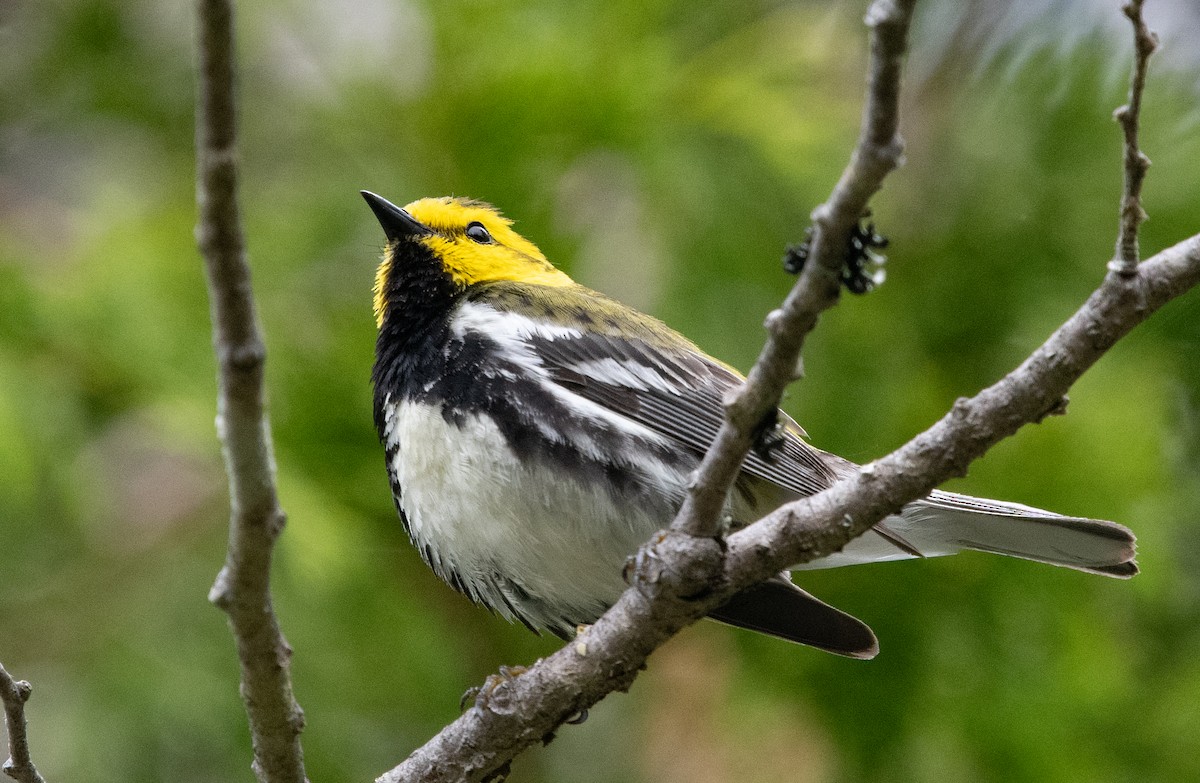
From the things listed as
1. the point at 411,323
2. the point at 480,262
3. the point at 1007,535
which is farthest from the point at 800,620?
the point at 480,262

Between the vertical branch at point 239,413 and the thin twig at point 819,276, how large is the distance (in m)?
0.67

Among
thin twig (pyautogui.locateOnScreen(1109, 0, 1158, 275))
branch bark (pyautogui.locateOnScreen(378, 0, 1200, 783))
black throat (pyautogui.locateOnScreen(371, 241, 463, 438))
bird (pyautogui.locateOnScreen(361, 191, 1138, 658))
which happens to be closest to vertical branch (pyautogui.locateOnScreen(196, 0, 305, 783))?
branch bark (pyautogui.locateOnScreen(378, 0, 1200, 783))

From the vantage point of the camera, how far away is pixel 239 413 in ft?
5.13

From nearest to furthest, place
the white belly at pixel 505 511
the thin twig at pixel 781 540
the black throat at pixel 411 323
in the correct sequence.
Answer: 1. the thin twig at pixel 781 540
2. the white belly at pixel 505 511
3. the black throat at pixel 411 323

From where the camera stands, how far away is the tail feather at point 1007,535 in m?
2.71

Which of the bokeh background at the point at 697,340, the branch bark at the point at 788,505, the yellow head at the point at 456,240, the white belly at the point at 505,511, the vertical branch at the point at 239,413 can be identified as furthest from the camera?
the bokeh background at the point at 697,340

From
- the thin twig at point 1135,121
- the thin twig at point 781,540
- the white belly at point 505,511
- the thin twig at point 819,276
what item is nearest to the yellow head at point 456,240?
the white belly at point 505,511

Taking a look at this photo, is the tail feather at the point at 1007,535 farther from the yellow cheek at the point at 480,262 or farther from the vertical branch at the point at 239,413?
the vertical branch at the point at 239,413

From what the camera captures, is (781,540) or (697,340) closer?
(781,540)

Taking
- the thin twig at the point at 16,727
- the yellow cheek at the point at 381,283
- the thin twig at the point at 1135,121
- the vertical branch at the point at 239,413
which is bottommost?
the thin twig at the point at 16,727

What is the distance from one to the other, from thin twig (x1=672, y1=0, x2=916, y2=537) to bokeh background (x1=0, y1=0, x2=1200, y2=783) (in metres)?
1.68

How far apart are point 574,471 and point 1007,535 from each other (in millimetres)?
991

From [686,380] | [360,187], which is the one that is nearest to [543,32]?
[360,187]

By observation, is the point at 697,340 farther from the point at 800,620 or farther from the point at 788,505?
the point at 788,505
